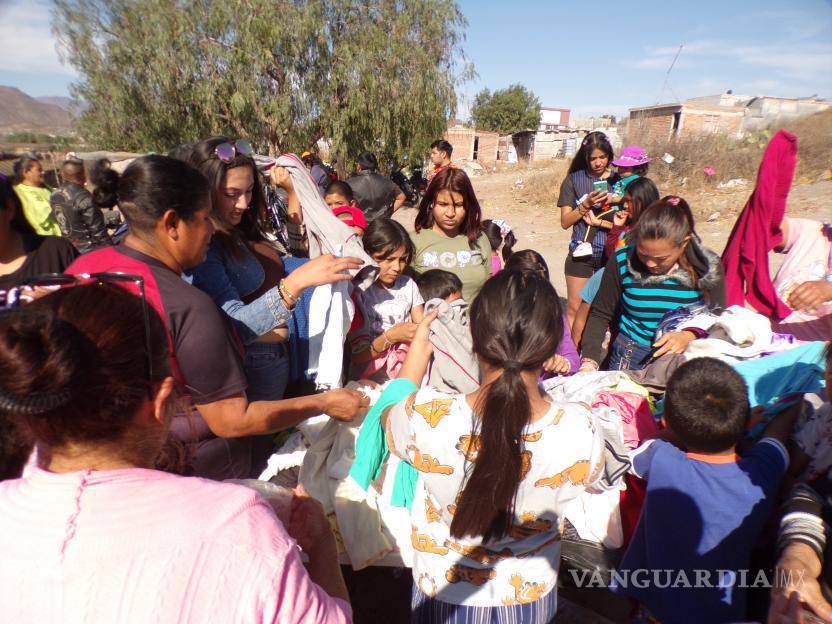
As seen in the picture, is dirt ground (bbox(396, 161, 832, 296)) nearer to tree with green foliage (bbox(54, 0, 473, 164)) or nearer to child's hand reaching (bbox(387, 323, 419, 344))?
tree with green foliage (bbox(54, 0, 473, 164))

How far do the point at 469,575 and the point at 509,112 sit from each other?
1759 inches

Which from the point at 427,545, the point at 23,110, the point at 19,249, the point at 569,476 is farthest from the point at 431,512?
the point at 23,110

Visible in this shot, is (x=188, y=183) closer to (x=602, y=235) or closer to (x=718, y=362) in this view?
(x=718, y=362)

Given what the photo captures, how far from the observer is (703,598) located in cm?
160

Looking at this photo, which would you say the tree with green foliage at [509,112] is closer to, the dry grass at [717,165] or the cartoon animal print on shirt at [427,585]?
the dry grass at [717,165]

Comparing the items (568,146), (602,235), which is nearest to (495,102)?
(568,146)

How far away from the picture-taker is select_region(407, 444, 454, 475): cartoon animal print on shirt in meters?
1.29

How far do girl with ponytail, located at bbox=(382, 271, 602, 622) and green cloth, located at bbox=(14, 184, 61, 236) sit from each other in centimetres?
590

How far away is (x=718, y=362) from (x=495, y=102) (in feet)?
149

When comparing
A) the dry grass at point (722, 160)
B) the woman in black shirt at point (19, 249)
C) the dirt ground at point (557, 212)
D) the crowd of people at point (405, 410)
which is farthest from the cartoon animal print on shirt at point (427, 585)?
the dry grass at point (722, 160)

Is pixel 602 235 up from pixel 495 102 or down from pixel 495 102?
down

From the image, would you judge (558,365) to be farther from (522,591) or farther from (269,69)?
(269,69)

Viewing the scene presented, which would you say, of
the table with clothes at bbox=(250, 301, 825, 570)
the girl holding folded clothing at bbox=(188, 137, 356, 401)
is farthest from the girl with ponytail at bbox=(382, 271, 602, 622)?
the girl holding folded clothing at bbox=(188, 137, 356, 401)

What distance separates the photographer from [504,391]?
121cm
